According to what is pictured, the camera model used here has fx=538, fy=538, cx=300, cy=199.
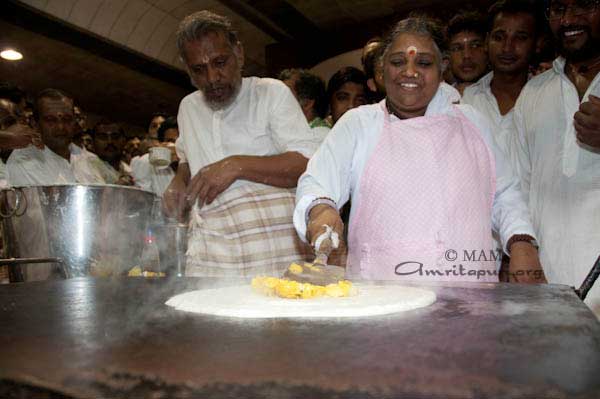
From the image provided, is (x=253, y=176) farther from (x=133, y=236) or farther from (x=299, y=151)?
(x=133, y=236)

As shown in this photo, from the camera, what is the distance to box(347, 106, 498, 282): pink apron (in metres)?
1.75

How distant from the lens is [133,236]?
2.52 m

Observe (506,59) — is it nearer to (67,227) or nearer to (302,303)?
(302,303)

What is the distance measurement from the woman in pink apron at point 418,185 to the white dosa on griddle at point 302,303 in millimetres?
425

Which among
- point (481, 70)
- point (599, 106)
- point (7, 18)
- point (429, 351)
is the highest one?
point (7, 18)

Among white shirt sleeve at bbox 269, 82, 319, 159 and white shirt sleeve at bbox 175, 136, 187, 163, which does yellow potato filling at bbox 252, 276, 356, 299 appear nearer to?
white shirt sleeve at bbox 269, 82, 319, 159

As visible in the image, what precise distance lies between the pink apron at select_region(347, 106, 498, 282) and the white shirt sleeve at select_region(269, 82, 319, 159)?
460 millimetres

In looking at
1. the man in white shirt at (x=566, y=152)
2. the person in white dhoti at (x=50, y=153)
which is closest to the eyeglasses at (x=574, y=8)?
the man in white shirt at (x=566, y=152)

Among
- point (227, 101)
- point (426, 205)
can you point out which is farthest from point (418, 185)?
point (227, 101)

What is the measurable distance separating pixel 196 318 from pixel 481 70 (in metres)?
2.28

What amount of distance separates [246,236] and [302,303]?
1.10m

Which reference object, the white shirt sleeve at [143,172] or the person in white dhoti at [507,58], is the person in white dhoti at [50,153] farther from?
the person in white dhoti at [507,58]

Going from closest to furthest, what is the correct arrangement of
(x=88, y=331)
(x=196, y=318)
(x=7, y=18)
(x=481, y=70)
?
(x=88, y=331) → (x=196, y=318) → (x=481, y=70) → (x=7, y=18)

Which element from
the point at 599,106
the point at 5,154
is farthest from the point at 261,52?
the point at 599,106
